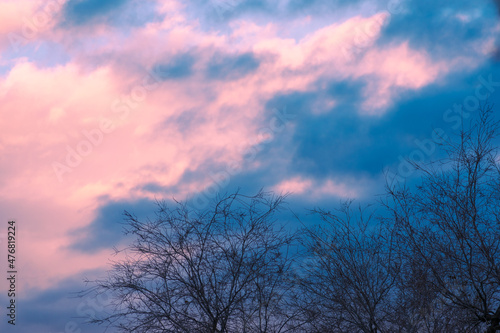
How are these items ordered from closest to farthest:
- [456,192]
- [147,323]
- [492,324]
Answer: [492,324] < [456,192] < [147,323]

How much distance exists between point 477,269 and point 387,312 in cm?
252

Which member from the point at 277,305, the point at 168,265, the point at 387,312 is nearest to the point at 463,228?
the point at 387,312

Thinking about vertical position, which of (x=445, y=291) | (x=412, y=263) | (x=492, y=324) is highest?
(x=412, y=263)

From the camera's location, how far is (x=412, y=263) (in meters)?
12.7

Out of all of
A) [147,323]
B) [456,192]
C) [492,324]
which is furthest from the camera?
[147,323]

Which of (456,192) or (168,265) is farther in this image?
(168,265)

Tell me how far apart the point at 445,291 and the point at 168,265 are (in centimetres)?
649

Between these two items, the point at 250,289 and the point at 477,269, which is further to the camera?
the point at 250,289

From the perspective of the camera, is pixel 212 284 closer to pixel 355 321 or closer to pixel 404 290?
pixel 355 321

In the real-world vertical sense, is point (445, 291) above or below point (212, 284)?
below

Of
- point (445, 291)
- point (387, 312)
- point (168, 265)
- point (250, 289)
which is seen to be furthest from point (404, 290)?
point (168, 265)

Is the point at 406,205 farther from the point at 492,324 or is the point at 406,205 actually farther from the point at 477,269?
the point at 492,324

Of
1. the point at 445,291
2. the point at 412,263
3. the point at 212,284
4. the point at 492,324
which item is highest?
the point at 212,284

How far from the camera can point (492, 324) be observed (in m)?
11.6
